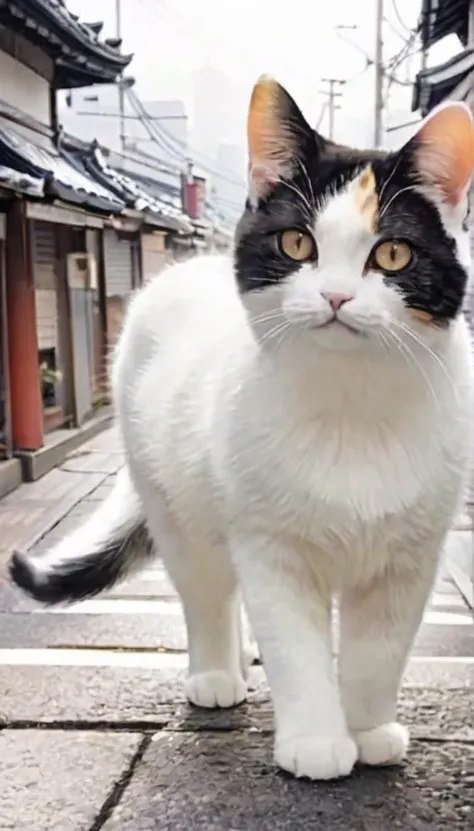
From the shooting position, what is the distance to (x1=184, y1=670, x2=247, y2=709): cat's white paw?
48.8 inches

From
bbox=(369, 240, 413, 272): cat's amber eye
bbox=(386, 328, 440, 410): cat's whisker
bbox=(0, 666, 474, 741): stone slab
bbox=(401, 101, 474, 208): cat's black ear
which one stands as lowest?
bbox=(0, 666, 474, 741): stone slab

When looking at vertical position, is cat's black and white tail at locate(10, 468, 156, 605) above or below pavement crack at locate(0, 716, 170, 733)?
above

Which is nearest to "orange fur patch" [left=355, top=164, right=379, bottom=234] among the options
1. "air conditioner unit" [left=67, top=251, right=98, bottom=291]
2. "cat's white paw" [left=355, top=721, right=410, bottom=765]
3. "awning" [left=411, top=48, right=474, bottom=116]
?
"cat's white paw" [left=355, top=721, right=410, bottom=765]

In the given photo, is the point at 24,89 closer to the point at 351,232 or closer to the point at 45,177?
the point at 45,177

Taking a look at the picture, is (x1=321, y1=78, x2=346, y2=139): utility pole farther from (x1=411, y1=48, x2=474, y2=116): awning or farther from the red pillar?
the red pillar

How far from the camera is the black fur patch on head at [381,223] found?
2.95ft

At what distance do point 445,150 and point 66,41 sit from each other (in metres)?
3.91

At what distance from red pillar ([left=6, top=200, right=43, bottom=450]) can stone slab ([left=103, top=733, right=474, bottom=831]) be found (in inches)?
132

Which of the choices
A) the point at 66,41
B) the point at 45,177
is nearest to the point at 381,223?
the point at 45,177

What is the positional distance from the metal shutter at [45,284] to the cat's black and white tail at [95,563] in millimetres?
3270

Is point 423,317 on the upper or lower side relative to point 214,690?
upper

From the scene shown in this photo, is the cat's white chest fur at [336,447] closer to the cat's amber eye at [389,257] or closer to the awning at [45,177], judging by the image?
the cat's amber eye at [389,257]

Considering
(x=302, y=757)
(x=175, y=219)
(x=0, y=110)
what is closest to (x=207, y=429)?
(x=302, y=757)

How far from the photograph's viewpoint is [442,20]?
2.93 meters
